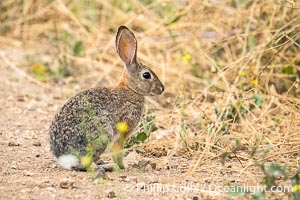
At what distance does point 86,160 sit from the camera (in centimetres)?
486

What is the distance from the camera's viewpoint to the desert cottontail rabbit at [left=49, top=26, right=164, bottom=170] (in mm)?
5332

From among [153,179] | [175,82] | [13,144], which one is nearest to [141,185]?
[153,179]

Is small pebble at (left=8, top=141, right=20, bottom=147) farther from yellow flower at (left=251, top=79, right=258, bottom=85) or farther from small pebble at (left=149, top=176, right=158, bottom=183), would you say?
yellow flower at (left=251, top=79, right=258, bottom=85)

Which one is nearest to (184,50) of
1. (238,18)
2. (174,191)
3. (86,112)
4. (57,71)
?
(238,18)

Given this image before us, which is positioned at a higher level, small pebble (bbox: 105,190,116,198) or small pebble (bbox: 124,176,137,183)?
small pebble (bbox: 124,176,137,183)

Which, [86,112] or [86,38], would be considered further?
[86,38]

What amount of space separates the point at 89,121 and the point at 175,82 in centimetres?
306

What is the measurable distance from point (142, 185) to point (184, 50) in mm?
3878

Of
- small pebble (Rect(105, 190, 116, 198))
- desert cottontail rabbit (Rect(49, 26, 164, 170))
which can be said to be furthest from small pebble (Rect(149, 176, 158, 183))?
small pebble (Rect(105, 190, 116, 198))

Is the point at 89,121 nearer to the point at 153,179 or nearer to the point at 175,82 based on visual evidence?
the point at 153,179

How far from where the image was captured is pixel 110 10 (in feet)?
33.2

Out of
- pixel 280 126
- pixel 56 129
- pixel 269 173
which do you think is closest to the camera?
pixel 269 173

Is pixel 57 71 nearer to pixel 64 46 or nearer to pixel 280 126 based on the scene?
pixel 64 46

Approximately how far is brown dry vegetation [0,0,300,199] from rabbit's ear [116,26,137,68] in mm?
578
